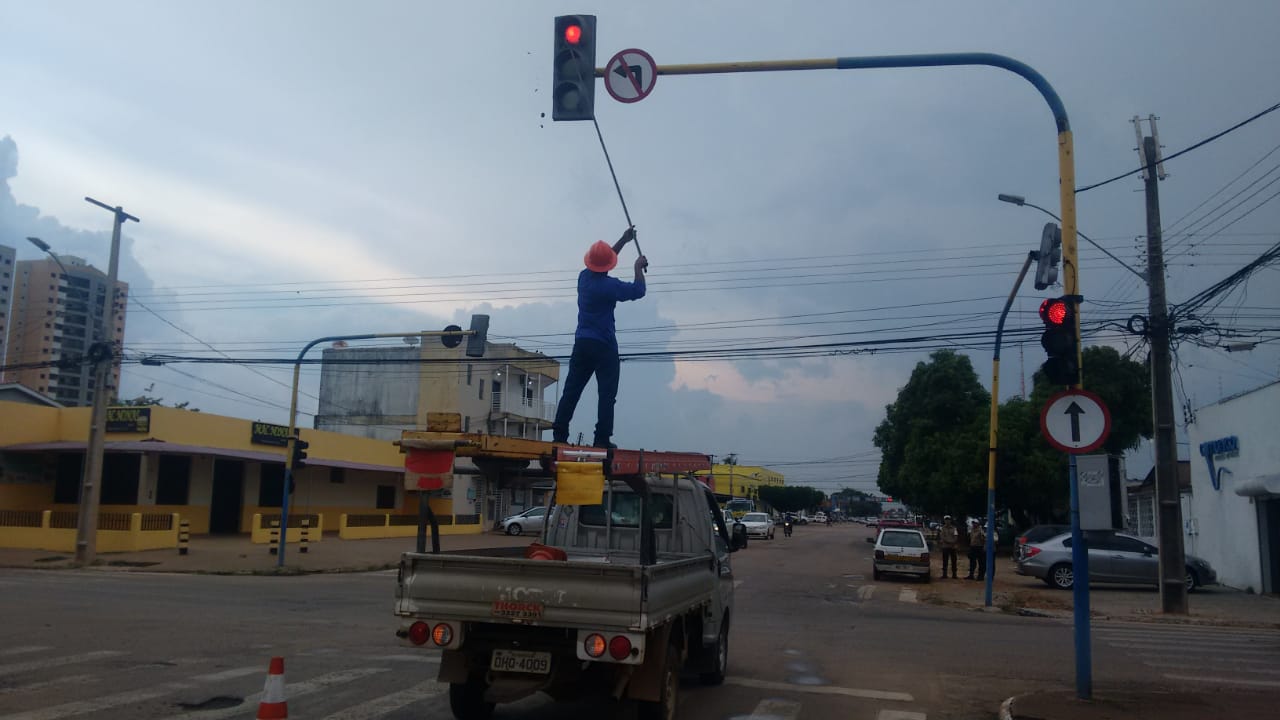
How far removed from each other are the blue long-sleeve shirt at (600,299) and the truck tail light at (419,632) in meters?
3.61

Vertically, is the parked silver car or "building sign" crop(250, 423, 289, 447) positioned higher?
"building sign" crop(250, 423, 289, 447)

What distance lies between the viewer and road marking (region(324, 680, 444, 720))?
7785 mm

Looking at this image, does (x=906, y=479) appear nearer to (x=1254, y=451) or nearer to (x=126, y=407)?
(x=1254, y=451)

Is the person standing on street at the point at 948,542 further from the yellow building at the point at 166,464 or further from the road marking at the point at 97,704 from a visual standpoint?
the road marking at the point at 97,704

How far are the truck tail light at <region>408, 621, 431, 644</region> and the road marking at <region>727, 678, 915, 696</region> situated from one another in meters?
4.10

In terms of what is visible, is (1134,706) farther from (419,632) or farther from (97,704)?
(97,704)

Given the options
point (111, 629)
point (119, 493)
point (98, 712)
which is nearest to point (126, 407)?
point (119, 493)

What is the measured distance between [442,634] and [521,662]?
616 millimetres

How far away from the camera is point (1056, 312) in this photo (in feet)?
30.0

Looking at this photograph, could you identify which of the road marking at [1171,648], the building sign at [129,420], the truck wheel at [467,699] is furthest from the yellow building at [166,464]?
the truck wheel at [467,699]

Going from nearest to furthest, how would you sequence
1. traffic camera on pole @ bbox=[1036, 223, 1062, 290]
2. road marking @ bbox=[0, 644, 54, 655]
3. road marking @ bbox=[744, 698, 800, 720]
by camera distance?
road marking @ bbox=[744, 698, 800, 720] < road marking @ bbox=[0, 644, 54, 655] < traffic camera on pole @ bbox=[1036, 223, 1062, 290]

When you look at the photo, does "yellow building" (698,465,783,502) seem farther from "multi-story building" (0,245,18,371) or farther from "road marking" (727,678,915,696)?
"road marking" (727,678,915,696)

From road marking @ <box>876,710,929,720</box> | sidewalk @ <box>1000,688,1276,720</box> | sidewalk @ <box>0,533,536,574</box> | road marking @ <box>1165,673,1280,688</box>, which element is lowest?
sidewalk @ <box>0,533,536,574</box>

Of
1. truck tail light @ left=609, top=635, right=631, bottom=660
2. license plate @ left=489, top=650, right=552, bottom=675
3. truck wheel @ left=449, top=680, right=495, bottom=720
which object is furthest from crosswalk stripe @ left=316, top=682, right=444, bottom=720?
truck tail light @ left=609, top=635, right=631, bottom=660
